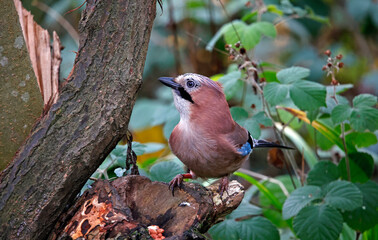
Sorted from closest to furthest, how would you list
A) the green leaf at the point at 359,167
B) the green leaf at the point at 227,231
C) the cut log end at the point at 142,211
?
the cut log end at the point at 142,211 < the green leaf at the point at 227,231 < the green leaf at the point at 359,167

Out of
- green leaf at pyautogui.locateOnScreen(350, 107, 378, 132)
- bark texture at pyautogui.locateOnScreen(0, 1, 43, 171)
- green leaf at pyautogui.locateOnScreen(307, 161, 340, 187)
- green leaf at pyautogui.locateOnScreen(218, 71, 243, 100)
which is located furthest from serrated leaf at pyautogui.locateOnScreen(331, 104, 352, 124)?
bark texture at pyautogui.locateOnScreen(0, 1, 43, 171)

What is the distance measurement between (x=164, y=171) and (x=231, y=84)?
0.71 metres

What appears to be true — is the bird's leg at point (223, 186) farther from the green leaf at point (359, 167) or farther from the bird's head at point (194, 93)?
the green leaf at point (359, 167)

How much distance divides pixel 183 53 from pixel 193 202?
168 inches

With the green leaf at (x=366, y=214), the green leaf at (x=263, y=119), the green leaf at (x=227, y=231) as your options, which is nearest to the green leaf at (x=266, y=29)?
the green leaf at (x=263, y=119)

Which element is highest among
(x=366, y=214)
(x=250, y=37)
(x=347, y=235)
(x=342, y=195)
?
(x=250, y=37)

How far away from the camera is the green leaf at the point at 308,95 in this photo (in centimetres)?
260

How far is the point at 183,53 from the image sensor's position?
19.8ft

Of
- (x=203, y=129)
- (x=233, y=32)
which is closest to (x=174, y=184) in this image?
(x=203, y=129)

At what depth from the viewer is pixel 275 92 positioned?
2617 mm

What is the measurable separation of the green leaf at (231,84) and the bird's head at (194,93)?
0.49 meters

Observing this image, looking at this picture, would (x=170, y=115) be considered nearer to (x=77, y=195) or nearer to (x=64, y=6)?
(x=77, y=195)

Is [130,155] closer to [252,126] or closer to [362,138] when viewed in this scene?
[252,126]

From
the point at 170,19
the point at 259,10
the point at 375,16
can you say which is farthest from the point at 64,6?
the point at 375,16
